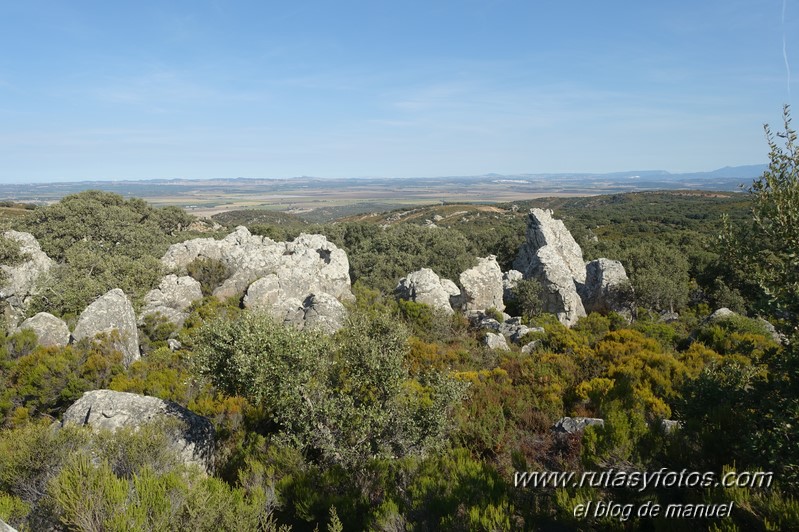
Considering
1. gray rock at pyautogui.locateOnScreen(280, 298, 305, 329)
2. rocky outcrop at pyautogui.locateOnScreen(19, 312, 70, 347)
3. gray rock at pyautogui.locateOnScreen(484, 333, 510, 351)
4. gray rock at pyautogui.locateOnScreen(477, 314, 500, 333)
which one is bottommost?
gray rock at pyautogui.locateOnScreen(477, 314, 500, 333)

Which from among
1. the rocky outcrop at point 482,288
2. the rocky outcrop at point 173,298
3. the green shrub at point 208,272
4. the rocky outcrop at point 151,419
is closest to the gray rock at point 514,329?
the rocky outcrop at point 482,288

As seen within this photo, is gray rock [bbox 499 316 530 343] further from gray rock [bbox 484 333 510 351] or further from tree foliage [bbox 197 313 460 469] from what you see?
tree foliage [bbox 197 313 460 469]

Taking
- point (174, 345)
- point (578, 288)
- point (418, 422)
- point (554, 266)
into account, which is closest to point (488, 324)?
point (554, 266)

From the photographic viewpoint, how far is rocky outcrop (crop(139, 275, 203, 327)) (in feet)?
91.6

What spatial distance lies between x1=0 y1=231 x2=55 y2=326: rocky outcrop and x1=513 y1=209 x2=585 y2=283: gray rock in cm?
4153

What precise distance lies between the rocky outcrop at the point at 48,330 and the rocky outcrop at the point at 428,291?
21.9 m

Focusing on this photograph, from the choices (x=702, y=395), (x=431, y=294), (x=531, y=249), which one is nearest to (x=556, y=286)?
(x=431, y=294)

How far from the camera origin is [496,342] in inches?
1009

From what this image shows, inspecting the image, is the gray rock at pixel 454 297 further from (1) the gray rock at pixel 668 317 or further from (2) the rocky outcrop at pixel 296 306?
(1) the gray rock at pixel 668 317

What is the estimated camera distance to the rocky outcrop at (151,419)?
1210cm

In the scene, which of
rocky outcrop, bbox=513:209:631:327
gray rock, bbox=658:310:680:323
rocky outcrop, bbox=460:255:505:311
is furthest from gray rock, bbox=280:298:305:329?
gray rock, bbox=658:310:680:323

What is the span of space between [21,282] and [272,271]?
1668 cm

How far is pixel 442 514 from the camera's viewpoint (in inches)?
324

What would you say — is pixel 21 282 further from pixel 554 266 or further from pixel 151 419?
pixel 554 266
